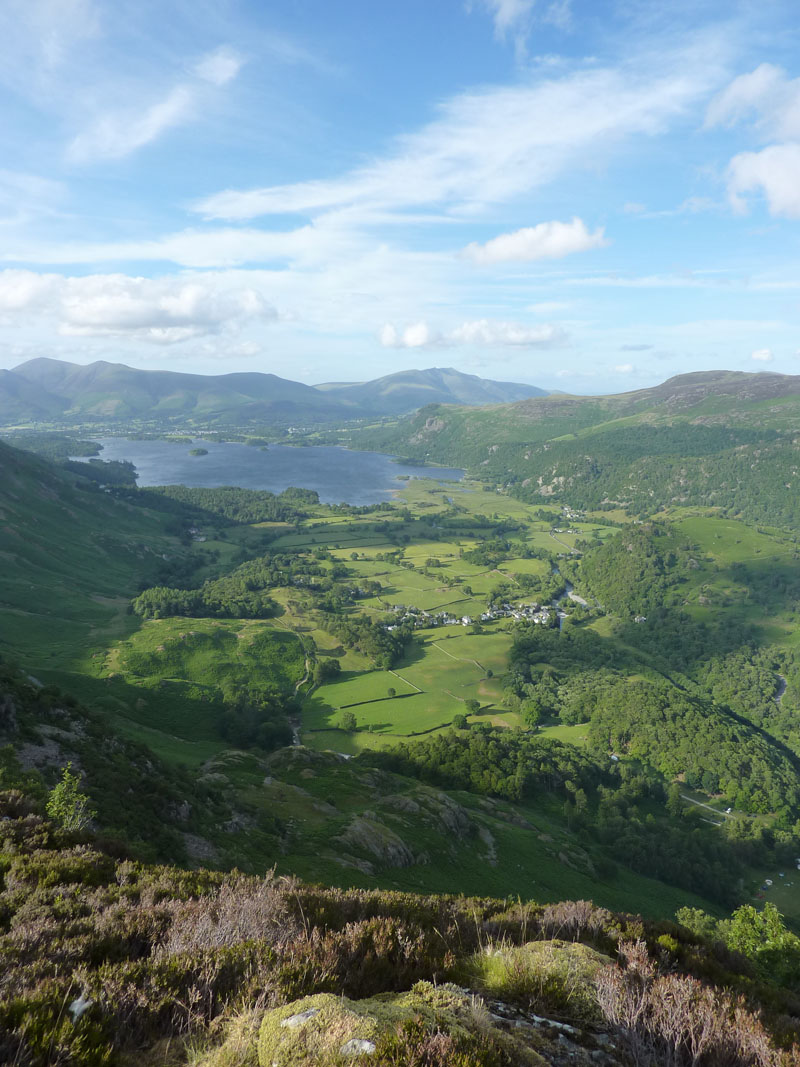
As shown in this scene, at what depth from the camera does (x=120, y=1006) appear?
412 inches

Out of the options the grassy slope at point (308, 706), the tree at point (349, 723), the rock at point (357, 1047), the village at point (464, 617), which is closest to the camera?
the rock at point (357, 1047)

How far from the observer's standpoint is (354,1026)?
955 centimetres

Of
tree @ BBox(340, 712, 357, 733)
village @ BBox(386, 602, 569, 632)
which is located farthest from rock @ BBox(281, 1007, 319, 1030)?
village @ BBox(386, 602, 569, 632)

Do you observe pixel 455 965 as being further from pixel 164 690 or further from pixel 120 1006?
pixel 164 690

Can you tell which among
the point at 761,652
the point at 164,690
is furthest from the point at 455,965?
the point at 761,652

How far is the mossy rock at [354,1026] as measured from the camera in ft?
29.6

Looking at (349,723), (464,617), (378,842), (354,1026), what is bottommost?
(349,723)

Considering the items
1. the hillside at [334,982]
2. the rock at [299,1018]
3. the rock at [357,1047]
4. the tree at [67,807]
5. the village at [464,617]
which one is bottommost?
the village at [464,617]

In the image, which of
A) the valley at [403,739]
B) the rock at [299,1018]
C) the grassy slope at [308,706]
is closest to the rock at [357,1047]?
the rock at [299,1018]

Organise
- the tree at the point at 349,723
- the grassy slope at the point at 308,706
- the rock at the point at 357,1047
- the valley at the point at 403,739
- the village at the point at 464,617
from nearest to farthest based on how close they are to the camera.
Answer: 1. the rock at the point at 357,1047
2. the valley at the point at 403,739
3. the grassy slope at the point at 308,706
4. the tree at the point at 349,723
5. the village at the point at 464,617

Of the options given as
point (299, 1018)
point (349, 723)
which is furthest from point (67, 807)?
point (349, 723)

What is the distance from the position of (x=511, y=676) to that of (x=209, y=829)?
114m

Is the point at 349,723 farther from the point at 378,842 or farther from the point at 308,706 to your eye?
the point at 378,842

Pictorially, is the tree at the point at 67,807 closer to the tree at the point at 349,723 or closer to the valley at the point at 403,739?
the valley at the point at 403,739
